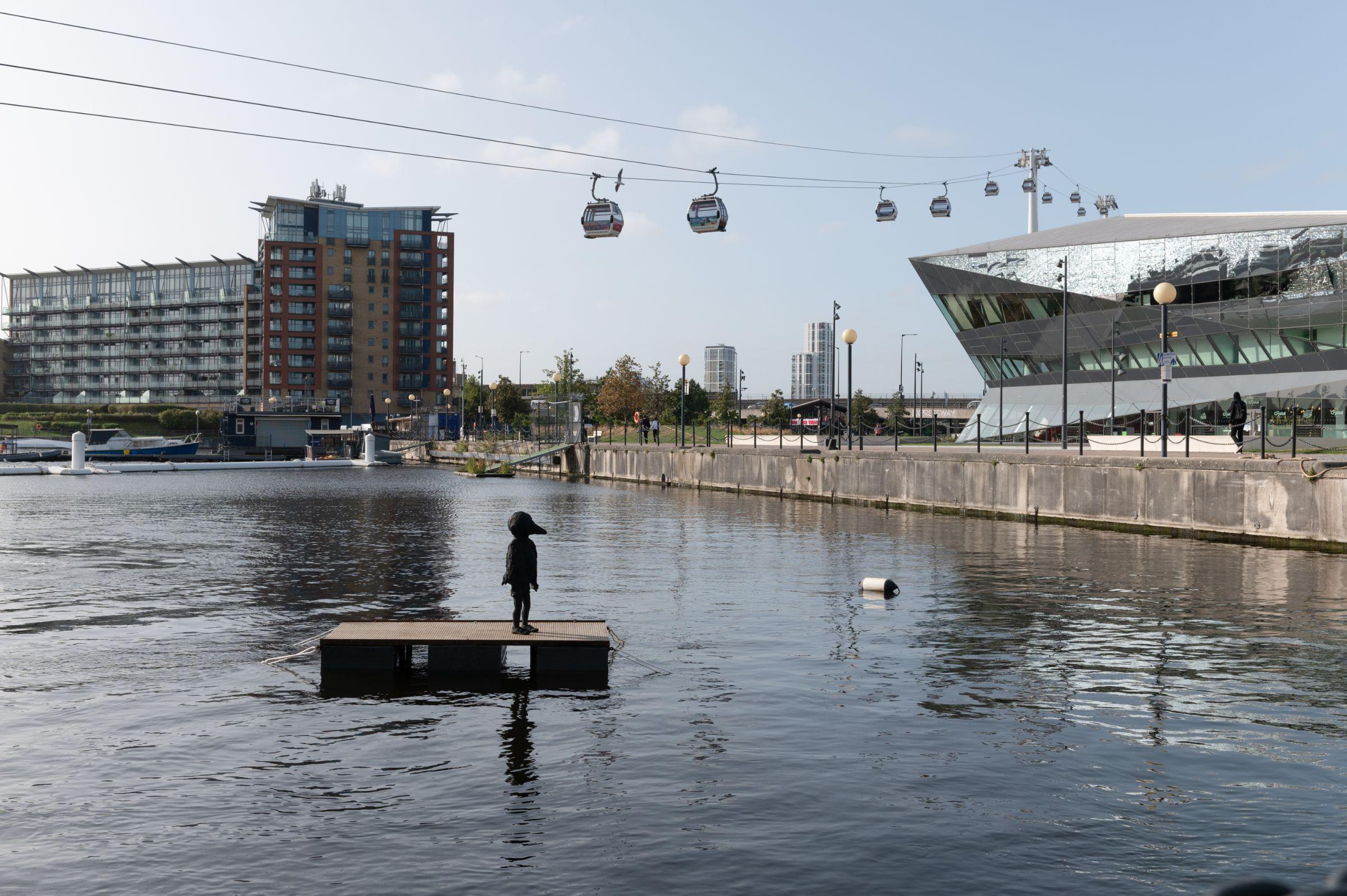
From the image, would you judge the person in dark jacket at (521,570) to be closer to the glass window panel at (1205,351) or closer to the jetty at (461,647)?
the jetty at (461,647)

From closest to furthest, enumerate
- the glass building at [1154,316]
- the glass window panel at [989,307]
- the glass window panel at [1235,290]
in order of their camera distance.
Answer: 1. the glass building at [1154,316]
2. the glass window panel at [1235,290]
3. the glass window panel at [989,307]

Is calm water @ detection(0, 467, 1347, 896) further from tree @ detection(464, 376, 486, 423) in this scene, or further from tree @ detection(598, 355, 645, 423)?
tree @ detection(464, 376, 486, 423)

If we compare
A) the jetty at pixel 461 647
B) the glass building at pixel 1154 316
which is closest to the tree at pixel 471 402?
the glass building at pixel 1154 316

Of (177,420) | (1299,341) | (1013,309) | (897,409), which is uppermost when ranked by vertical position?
(1013,309)

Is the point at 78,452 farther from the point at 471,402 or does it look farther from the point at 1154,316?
the point at 471,402

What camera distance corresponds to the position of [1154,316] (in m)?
65.9

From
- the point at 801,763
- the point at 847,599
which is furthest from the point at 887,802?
the point at 847,599

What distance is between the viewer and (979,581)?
23234mm

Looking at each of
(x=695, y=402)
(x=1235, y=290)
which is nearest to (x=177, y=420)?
(x=695, y=402)

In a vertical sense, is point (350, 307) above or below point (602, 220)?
above

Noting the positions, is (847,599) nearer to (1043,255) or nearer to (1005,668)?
(1005,668)

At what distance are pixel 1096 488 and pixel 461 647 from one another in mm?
25671

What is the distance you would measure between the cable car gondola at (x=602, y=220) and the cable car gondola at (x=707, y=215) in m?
1.77

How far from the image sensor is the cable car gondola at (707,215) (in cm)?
2845
